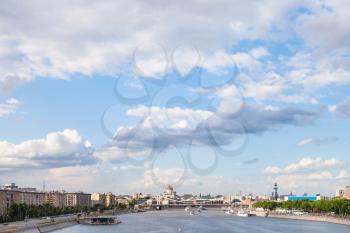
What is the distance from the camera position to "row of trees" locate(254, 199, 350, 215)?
268ft

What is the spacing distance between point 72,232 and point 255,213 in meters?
69.0

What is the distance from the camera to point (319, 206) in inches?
3765

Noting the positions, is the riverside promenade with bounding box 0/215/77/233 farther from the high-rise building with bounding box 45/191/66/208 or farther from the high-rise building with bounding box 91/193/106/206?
the high-rise building with bounding box 91/193/106/206

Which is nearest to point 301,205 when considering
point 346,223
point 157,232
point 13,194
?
point 346,223

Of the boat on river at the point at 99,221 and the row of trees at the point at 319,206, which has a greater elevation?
the row of trees at the point at 319,206

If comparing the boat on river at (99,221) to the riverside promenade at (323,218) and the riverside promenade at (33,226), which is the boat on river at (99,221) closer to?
the riverside promenade at (33,226)

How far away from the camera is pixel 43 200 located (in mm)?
132250

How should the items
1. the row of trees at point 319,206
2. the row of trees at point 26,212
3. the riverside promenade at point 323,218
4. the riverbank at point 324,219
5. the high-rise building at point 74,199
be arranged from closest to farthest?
the riverbank at point 324,219 → the riverside promenade at point 323,218 → the row of trees at point 26,212 → the row of trees at point 319,206 → the high-rise building at point 74,199

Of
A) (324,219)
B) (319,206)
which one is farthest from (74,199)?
(324,219)

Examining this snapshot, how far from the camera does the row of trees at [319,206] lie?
81825mm

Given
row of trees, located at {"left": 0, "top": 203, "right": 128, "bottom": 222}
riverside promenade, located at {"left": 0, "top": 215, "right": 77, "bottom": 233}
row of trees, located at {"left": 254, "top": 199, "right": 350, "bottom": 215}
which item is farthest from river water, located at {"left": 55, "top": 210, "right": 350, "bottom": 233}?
row of trees, located at {"left": 254, "top": 199, "right": 350, "bottom": 215}

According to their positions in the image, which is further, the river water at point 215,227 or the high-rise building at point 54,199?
the high-rise building at point 54,199

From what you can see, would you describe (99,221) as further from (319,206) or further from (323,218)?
(319,206)

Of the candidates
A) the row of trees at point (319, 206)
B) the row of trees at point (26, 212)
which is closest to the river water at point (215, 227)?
the row of trees at point (26, 212)
